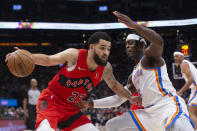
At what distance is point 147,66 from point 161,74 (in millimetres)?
193

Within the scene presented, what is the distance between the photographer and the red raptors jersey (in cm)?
337

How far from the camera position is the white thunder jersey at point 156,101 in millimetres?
3133

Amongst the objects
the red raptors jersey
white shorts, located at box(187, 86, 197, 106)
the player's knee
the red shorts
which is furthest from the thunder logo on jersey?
white shorts, located at box(187, 86, 197, 106)

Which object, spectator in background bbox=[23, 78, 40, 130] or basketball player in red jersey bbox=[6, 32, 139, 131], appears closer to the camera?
basketball player in red jersey bbox=[6, 32, 139, 131]

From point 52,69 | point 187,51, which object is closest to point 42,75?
point 52,69

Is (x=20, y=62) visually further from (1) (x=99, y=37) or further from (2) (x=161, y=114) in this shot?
(2) (x=161, y=114)

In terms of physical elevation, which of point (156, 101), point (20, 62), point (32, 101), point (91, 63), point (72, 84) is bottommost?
point (32, 101)

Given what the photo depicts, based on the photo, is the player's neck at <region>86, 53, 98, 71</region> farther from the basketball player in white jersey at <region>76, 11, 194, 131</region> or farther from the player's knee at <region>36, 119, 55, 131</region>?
the player's knee at <region>36, 119, 55, 131</region>

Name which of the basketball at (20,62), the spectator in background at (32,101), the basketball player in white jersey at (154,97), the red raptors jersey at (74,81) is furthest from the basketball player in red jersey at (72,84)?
the spectator in background at (32,101)

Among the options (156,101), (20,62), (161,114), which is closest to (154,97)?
(156,101)

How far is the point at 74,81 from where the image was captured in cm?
338

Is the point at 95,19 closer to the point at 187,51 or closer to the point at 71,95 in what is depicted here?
the point at 187,51

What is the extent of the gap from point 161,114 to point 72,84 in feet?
3.76

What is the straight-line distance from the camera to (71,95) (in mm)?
3439
